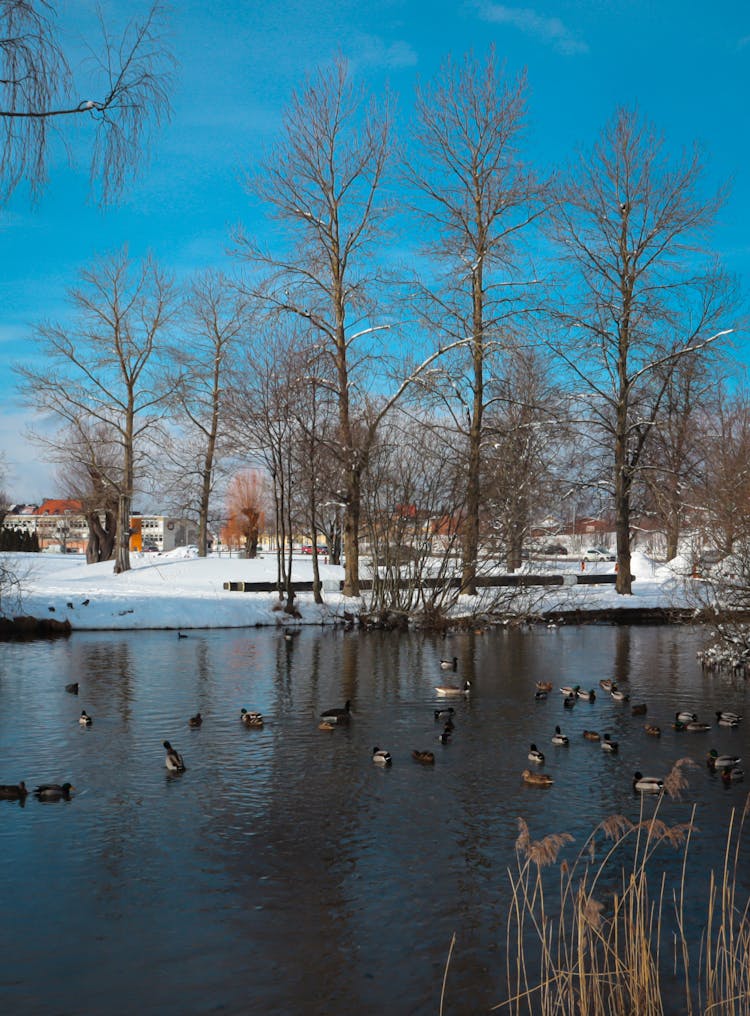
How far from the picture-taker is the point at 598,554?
81500 millimetres

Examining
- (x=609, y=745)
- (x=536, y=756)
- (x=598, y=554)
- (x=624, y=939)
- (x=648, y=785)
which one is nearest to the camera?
(x=624, y=939)

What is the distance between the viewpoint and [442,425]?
3412 centimetres

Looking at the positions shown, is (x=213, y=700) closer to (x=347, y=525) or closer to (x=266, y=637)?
(x=266, y=637)

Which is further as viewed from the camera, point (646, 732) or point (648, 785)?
point (646, 732)

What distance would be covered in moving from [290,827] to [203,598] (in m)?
23.2

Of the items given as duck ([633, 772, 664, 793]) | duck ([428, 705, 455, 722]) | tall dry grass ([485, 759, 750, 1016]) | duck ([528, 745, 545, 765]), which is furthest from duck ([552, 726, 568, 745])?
tall dry grass ([485, 759, 750, 1016])

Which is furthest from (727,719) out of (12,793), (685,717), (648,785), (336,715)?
(12,793)

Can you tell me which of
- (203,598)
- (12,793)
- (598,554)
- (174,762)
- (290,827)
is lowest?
(290,827)

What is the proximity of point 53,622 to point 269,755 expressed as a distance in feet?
58.9

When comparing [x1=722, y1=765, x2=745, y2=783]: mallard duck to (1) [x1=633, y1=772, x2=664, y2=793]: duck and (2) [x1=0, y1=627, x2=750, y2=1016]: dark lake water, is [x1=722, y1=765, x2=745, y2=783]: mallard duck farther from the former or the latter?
(1) [x1=633, y1=772, x2=664, y2=793]: duck

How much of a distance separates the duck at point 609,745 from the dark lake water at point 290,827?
20 centimetres

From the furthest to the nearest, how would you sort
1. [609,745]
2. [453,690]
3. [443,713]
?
[453,690]
[443,713]
[609,745]

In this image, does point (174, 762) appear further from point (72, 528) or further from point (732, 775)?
point (72, 528)

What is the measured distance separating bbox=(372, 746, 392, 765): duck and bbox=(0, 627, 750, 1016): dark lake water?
263 millimetres
